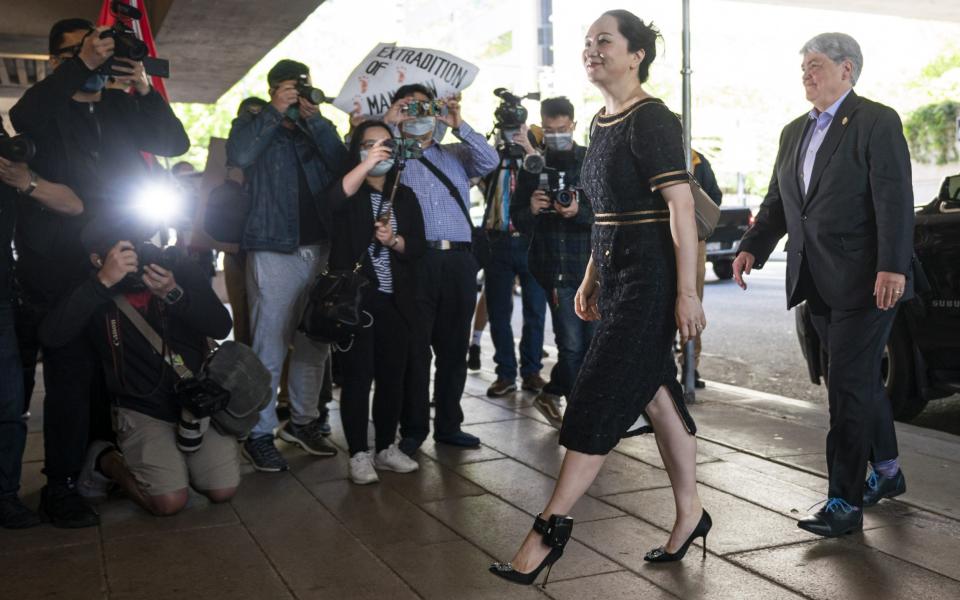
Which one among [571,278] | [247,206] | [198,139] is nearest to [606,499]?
[571,278]

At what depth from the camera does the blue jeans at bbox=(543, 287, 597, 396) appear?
7.08 metres

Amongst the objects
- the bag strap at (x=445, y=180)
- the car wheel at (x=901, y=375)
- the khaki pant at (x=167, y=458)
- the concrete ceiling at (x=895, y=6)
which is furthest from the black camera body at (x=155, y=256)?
the concrete ceiling at (x=895, y=6)

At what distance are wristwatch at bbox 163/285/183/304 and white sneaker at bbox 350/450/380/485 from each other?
1253mm

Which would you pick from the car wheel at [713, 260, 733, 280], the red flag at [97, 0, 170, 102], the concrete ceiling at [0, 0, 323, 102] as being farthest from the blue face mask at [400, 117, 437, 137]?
the car wheel at [713, 260, 733, 280]

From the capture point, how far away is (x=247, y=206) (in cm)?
612

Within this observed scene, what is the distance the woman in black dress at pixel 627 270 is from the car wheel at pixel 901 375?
11.0ft

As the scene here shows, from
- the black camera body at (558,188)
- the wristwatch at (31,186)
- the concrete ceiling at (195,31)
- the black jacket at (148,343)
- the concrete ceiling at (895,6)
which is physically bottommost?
the black jacket at (148,343)

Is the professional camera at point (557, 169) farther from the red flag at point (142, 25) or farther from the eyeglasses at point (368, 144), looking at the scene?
the red flag at point (142, 25)

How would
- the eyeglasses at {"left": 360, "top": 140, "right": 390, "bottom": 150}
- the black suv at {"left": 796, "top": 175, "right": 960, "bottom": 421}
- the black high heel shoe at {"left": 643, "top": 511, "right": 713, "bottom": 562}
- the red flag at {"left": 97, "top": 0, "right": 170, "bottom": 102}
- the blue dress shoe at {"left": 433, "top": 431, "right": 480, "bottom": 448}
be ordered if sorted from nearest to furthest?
1. the black high heel shoe at {"left": 643, "top": 511, "right": 713, "bottom": 562}
2. the eyeglasses at {"left": 360, "top": 140, "right": 390, "bottom": 150}
3. the blue dress shoe at {"left": 433, "top": 431, "right": 480, "bottom": 448}
4. the black suv at {"left": 796, "top": 175, "right": 960, "bottom": 421}
5. the red flag at {"left": 97, "top": 0, "right": 170, "bottom": 102}

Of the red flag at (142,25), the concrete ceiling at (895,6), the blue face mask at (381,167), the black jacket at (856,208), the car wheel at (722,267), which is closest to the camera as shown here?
the black jacket at (856,208)

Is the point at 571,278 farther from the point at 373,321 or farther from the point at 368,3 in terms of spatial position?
the point at 368,3

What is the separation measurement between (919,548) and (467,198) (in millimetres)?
3342

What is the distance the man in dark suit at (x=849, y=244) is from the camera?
182 inches

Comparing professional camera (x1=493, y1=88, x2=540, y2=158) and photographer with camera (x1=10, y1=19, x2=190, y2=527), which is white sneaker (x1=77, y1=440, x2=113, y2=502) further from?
professional camera (x1=493, y1=88, x2=540, y2=158)
